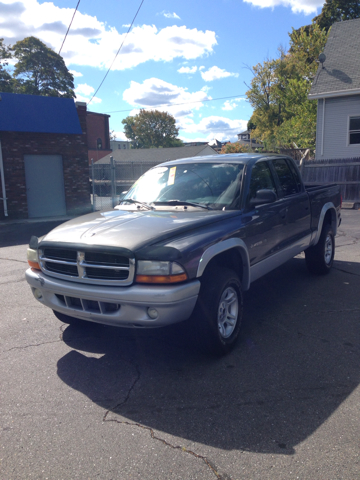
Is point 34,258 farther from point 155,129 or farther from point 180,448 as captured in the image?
point 155,129

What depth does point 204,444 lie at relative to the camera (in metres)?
2.70

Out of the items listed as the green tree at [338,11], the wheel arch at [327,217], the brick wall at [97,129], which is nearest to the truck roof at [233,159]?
the wheel arch at [327,217]

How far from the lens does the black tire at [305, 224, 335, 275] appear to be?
646cm

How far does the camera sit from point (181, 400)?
3211mm

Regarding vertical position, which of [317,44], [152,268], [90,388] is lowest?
[90,388]

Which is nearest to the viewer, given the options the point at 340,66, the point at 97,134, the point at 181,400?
the point at 181,400

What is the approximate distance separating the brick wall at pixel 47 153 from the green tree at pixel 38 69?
121 ft

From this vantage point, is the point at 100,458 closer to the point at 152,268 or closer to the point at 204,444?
the point at 204,444

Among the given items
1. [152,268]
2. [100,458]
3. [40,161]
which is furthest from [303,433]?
[40,161]

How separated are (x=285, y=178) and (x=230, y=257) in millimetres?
2013

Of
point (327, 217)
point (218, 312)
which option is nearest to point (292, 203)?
point (327, 217)

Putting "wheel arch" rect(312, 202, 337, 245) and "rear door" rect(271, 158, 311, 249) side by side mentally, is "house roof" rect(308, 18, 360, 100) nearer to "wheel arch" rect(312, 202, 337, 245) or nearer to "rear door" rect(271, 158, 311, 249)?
"wheel arch" rect(312, 202, 337, 245)

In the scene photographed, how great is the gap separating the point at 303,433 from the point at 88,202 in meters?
16.7

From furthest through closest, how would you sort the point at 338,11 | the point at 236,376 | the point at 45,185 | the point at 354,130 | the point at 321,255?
the point at 338,11 < the point at 354,130 < the point at 45,185 < the point at 321,255 < the point at 236,376
